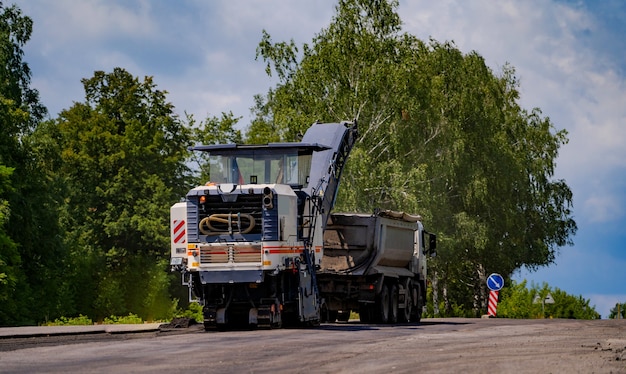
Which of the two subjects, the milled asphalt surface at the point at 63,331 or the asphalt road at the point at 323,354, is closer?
the asphalt road at the point at 323,354

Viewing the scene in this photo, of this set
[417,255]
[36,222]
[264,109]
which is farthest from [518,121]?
[417,255]

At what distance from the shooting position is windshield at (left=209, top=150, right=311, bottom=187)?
31.2 m

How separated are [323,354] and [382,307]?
17514 millimetres

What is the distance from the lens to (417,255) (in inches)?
1563

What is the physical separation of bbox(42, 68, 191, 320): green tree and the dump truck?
36.0m

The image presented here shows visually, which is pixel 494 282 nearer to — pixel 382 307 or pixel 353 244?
pixel 382 307

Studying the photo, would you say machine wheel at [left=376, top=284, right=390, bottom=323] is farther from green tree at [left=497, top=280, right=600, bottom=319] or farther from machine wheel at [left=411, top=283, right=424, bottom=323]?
green tree at [left=497, top=280, right=600, bottom=319]

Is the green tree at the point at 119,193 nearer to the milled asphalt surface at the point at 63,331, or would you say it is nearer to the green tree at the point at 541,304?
the green tree at the point at 541,304

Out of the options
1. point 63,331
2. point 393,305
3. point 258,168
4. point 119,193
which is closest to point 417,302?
point 393,305

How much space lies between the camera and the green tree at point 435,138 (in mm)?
63469

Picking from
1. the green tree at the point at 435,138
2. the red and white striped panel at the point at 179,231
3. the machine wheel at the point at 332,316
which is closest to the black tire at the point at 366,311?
the machine wheel at the point at 332,316

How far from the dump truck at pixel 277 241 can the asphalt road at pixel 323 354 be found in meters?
3.94

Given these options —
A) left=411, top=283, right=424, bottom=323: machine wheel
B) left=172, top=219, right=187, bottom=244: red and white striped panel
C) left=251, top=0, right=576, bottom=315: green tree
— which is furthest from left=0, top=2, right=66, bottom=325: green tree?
left=172, top=219, right=187, bottom=244: red and white striped panel

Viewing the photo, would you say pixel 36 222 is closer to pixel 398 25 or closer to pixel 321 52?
pixel 321 52
